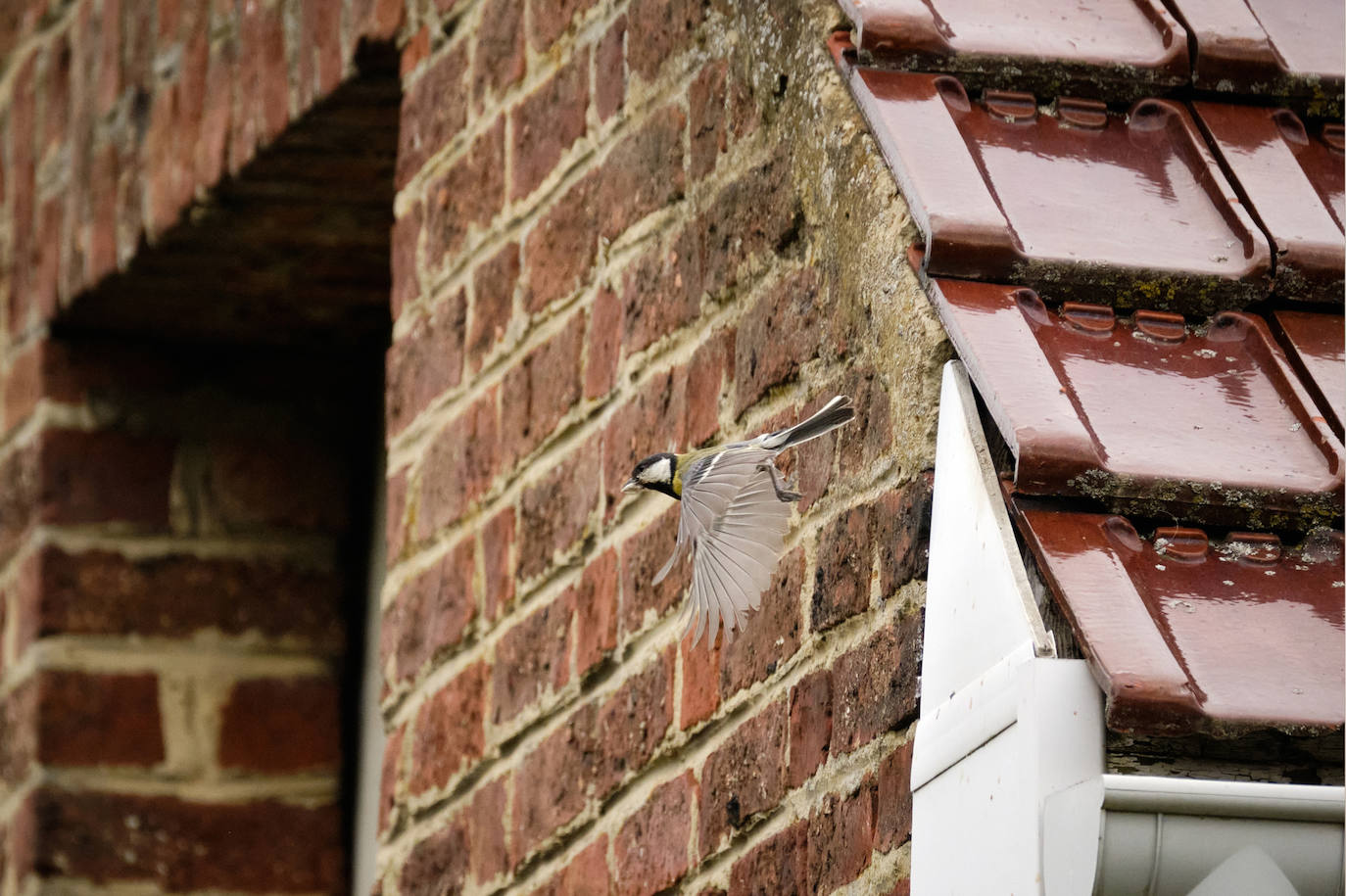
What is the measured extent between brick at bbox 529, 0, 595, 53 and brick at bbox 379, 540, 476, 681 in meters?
0.54

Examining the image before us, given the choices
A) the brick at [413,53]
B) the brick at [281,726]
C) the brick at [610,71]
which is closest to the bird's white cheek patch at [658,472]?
the brick at [610,71]

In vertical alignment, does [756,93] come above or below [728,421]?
above

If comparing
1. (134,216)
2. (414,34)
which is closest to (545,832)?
(414,34)

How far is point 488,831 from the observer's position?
2.13 meters

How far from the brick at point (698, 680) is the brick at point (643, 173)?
428 millimetres

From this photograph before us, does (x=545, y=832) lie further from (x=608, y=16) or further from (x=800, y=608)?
(x=608, y=16)

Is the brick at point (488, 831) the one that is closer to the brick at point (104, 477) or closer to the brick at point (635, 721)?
the brick at point (635, 721)

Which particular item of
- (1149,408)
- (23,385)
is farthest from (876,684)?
(23,385)

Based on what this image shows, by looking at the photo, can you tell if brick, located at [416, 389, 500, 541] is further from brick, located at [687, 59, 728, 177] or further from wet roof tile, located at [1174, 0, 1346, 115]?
wet roof tile, located at [1174, 0, 1346, 115]

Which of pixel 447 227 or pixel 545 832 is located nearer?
pixel 545 832

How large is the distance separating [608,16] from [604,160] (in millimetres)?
150

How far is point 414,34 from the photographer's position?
2.49m

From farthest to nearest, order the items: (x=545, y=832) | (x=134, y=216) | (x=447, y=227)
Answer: (x=134, y=216), (x=447, y=227), (x=545, y=832)

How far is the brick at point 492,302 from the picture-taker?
225cm
